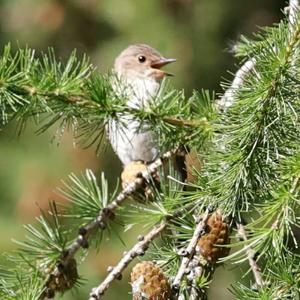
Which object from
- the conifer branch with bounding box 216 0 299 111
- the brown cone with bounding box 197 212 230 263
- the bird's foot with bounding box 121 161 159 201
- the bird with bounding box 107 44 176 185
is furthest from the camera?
the bird's foot with bounding box 121 161 159 201

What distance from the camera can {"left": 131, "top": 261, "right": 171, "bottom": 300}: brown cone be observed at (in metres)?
2.48

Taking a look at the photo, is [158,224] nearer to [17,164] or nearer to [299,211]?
[299,211]

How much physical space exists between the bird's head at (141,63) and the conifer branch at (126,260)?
161 centimetres

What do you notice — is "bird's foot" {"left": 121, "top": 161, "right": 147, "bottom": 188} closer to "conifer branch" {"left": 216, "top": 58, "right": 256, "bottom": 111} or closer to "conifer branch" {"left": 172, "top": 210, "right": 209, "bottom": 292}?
"conifer branch" {"left": 216, "top": 58, "right": 256, "bottom": 111}

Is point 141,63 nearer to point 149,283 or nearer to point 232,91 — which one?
point 232,91

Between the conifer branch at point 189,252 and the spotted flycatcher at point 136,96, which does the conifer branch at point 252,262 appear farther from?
the spotted flycatcher at point 136,96

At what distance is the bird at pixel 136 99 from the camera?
9.28 ft

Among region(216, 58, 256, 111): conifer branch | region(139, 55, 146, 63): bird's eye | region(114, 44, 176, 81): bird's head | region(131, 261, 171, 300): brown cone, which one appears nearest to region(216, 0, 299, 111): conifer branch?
region(216, 58, 256, 111): conifer branch

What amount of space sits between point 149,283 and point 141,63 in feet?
7.10

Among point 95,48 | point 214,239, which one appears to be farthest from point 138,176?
point 95,48

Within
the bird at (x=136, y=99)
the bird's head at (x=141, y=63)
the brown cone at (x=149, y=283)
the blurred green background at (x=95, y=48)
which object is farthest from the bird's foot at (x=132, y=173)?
the blurred green background at (x=95, y=48)

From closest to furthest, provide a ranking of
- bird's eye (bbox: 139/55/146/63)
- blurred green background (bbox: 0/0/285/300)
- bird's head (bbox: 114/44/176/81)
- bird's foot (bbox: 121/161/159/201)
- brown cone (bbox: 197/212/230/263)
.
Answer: brown cone (bbox: 197/212/230/263), bird's foot (bbox: 121/161/159/201), bird's head (bbox: 114/44/176/81), bird's eye (bbox: 139/55/146/63), blurred green background (bbox: 0/0/285/300)

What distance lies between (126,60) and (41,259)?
6.54 feet

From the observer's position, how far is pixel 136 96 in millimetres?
2814
